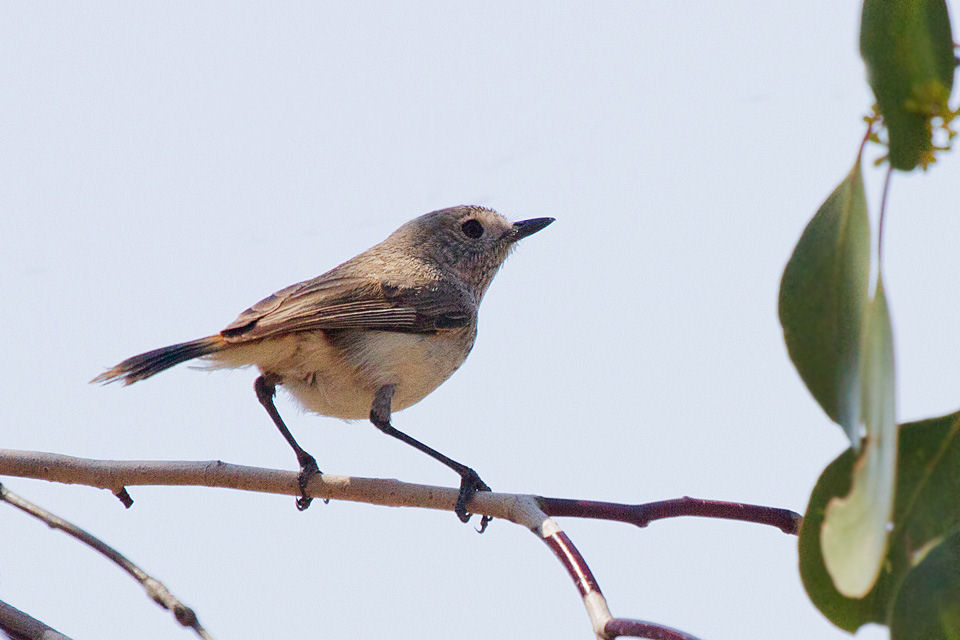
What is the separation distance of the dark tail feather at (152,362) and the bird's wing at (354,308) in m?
0.13

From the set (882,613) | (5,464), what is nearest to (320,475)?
(5,464)

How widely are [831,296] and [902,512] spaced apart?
1.36ft

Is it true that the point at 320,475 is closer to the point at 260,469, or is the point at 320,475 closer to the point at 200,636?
the point at 260,469

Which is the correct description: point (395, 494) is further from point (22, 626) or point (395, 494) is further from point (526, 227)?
point (526, 227)

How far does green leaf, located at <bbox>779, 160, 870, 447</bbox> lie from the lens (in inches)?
62.2

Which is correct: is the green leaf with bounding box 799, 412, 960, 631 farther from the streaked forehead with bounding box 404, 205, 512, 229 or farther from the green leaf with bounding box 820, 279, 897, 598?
the streaked forehead with bounding box 404, 205, 512, 229

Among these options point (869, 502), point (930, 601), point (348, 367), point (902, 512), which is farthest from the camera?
point (348, 367)

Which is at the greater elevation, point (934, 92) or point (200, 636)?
point (934, 92)

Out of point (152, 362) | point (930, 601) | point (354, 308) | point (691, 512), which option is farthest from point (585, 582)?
point (354, 308)

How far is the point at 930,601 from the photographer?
1.60 meters

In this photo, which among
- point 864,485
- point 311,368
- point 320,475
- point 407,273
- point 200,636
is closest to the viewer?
point 864,485

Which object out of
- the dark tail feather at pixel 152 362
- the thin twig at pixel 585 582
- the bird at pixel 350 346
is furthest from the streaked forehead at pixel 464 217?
the thin twig at pixel 585 582

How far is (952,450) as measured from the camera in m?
1.84

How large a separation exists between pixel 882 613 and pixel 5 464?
224cm
